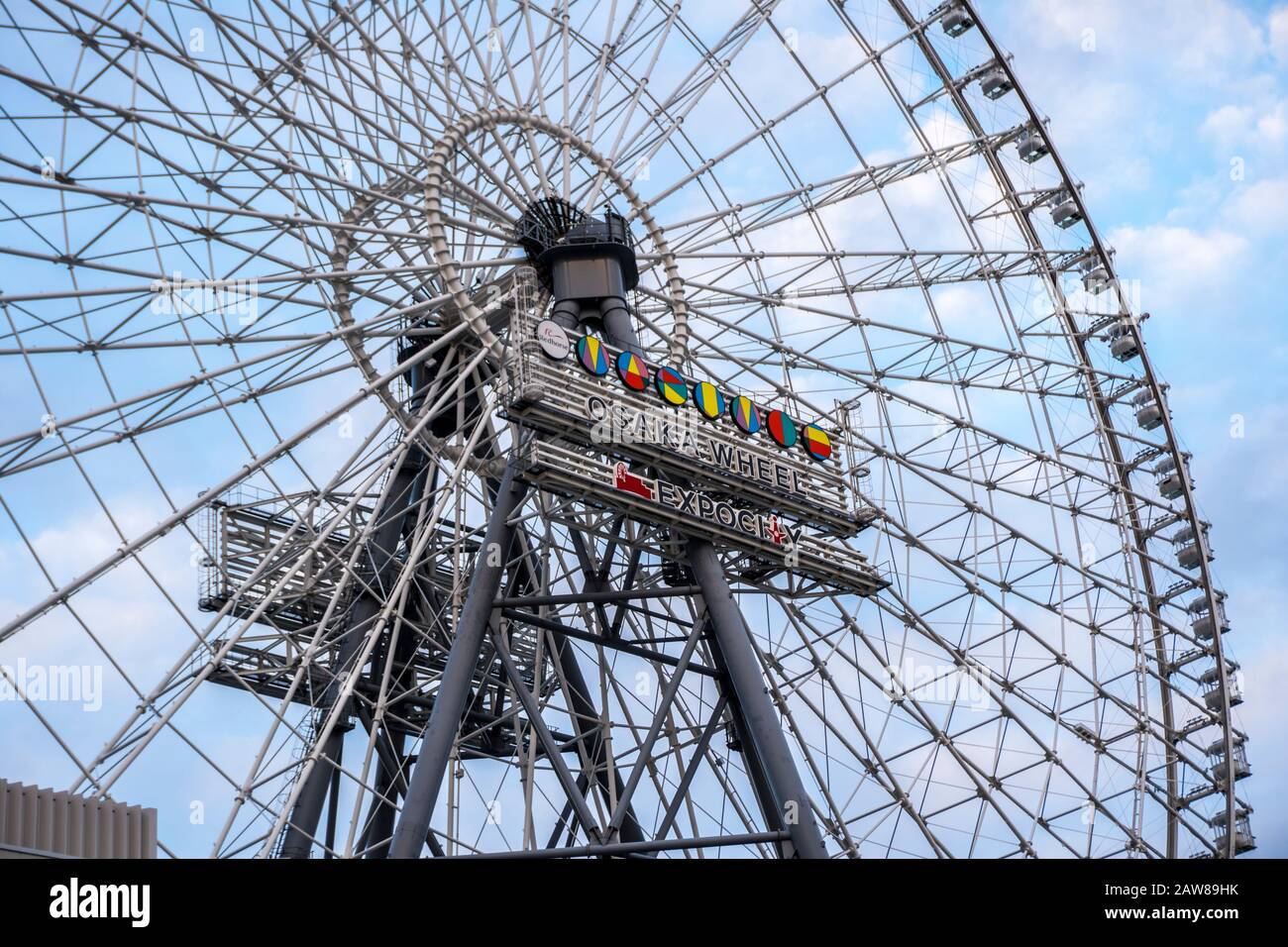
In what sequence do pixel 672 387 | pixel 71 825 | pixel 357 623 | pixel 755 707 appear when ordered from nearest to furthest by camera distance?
pixel 71 825 < pixel 755 707 < pixel 672 387 < pixel 357 623

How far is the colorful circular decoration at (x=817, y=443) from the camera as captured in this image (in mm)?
37906

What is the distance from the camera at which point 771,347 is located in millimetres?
42469

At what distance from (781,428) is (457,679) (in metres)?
9.05

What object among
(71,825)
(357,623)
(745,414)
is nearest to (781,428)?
(745,414)

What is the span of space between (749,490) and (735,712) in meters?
4.48

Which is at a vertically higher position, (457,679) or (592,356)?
(592,356)

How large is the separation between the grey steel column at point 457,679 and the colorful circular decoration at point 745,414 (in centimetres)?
465

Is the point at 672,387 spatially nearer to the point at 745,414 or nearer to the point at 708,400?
the point at 708,400

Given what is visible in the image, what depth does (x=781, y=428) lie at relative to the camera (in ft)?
123

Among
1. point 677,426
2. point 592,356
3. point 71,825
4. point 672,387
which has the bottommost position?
point 71,825

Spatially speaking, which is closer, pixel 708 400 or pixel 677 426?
pixel 677 426

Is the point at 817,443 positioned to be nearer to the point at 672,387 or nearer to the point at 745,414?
the point at 745,414

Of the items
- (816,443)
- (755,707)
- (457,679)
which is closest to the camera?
(457,679)
